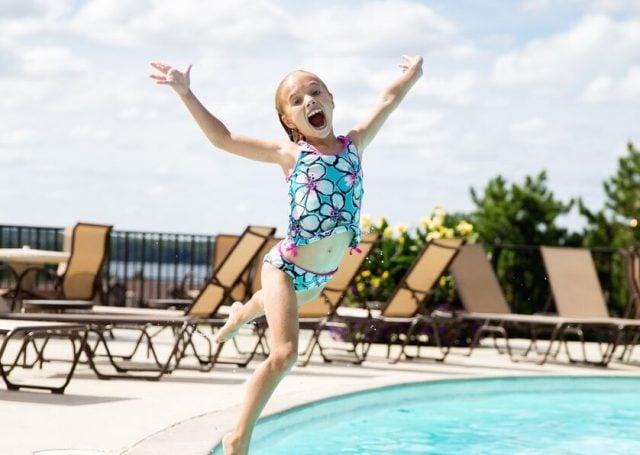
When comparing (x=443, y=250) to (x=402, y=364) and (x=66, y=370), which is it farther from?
(x=66, y=370)

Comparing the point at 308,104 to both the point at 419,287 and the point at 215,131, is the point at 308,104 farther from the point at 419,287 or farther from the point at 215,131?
the point at 419,287

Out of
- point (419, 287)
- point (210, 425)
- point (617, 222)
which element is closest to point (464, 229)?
point (419, 287)

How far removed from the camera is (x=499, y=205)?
20.5 metres

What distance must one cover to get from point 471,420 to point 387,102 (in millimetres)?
3678

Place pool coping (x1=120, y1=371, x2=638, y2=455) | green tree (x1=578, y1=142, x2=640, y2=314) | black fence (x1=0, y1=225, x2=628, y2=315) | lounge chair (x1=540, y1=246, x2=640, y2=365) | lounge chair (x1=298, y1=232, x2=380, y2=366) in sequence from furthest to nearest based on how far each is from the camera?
green tree (x1=578, y1=142, x2=640, y2=314)
black fence (x1=0, y1=225, x2=628, y2=315)
lounge chair (x1=540, y1=246, x2=640, y2=365)
lounge chair (x1=298, y1=232, x2=380, y2=366)
pool coping (x1=120, y1=371, x2=638, y2=455)

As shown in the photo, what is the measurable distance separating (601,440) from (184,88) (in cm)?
402

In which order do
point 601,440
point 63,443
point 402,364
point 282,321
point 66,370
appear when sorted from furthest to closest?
1. point 402,364
2. point 66,370
3. point 601,440
4. point 63,443
5. point 282,321

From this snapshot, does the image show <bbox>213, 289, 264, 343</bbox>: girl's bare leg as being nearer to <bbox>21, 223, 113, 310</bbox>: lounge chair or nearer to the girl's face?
the girl's face

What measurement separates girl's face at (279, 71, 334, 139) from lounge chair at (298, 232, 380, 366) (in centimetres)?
527

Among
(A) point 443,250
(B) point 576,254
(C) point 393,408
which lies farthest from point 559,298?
(C) point 393,408

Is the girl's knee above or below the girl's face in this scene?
below

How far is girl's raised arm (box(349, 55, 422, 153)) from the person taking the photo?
4336 mm

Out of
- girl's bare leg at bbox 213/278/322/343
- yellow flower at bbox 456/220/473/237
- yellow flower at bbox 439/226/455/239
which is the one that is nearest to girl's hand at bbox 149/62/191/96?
girl's bare leg at bbox 213/278/322/343

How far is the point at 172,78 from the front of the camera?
4.02 meters
